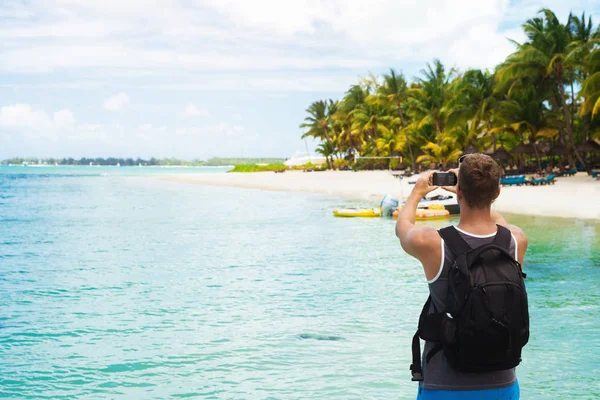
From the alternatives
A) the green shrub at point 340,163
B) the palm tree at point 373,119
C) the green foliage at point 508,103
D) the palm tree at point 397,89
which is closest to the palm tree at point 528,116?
the green foliage at point 508,103

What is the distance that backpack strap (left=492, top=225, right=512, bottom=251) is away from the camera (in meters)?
2.70

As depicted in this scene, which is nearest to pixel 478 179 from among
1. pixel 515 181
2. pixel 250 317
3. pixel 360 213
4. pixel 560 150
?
pixel 250 317

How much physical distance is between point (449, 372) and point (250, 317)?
26.9 ft

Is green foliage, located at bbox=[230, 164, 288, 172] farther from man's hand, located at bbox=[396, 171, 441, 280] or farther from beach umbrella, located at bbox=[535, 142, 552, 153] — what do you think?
man's hand, located at bbox=[396, 171, 441, 280]

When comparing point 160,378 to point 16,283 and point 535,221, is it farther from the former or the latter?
point 535,221

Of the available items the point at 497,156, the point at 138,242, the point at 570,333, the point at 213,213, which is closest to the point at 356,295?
the point at 570,333

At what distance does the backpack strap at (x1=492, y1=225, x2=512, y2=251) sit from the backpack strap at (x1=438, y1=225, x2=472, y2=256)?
124 millimetres


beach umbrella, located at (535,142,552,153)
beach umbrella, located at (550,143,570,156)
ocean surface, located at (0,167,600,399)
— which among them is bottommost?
ocean surface, located at (0,167,600,399)

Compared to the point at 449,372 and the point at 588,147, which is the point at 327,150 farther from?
the point at 449,372

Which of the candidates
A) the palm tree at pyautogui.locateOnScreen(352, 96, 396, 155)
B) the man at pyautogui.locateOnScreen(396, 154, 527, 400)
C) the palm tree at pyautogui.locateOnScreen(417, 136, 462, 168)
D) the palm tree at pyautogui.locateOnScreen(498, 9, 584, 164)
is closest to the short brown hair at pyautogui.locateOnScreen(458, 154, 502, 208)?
the man at pyautogui.locateOnScreen(396, 154, 527, 400)

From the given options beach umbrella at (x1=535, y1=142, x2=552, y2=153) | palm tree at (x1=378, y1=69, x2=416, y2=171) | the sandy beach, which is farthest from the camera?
palm tree at (x1=378, y1=69, x2=416, y2=171)

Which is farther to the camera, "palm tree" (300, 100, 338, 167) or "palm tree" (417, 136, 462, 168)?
"palm tree" (300, 100, 338, 167)

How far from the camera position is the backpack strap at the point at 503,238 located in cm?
Result: 270

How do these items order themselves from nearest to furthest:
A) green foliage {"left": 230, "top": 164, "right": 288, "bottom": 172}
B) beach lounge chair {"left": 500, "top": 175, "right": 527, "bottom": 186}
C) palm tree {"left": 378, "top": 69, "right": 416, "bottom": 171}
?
beach lounge chair {"left": 500, "top": 175, "right": 527, "bottom": 186} → palm tree {"left": 378, "top": 69, "right": 416, "bottom": 171} → green foliage {"left": 230, "top": 164, "right": 288, "bottom": 172}
